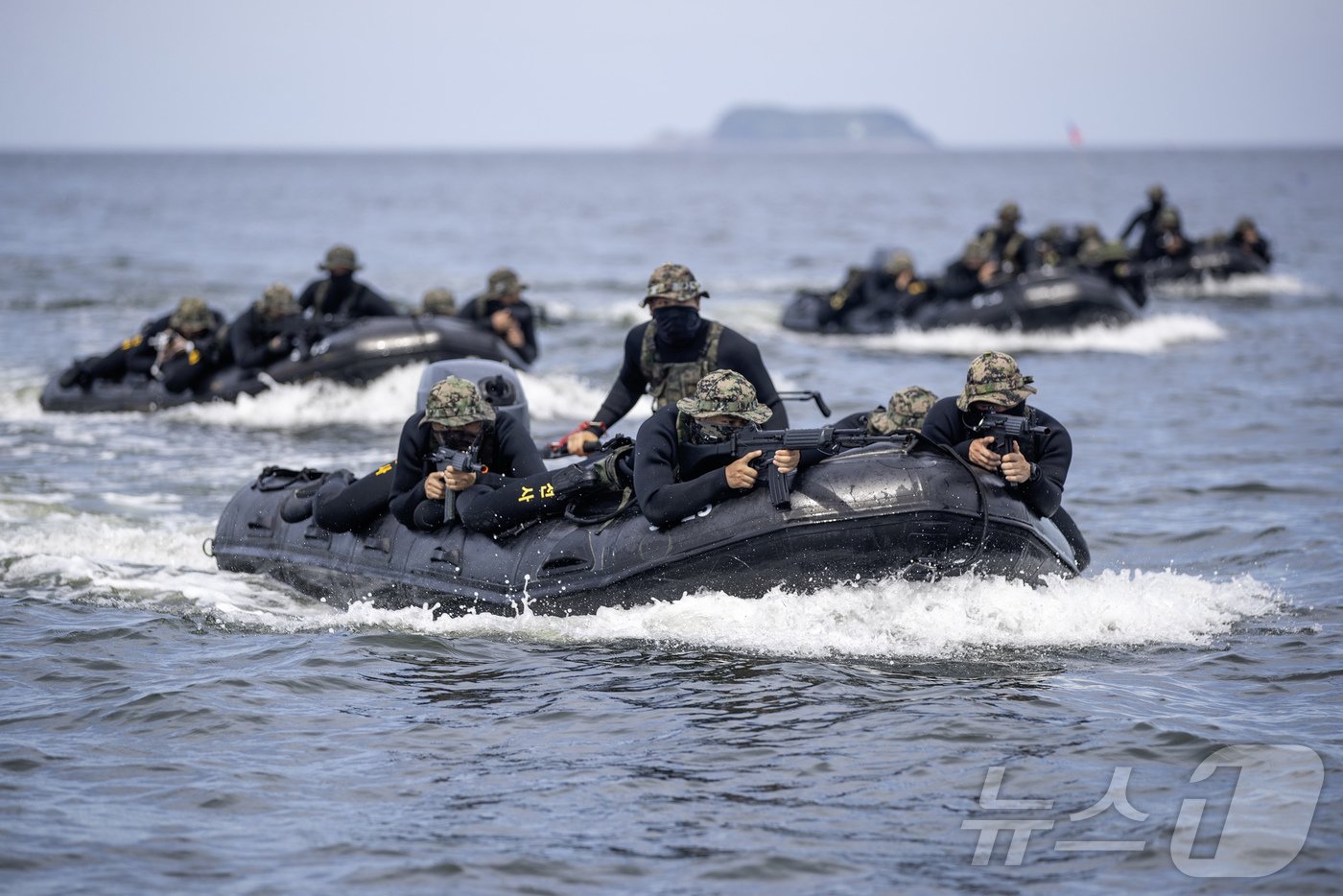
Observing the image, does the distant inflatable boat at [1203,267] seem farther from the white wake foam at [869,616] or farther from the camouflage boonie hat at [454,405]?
the camouflage boonie hat at [454,405]

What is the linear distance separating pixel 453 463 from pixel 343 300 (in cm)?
945

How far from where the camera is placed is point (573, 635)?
9.58 m

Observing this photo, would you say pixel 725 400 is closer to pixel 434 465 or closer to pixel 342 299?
pixel 434 465

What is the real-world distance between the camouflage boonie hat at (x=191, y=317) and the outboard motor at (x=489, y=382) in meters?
6.29

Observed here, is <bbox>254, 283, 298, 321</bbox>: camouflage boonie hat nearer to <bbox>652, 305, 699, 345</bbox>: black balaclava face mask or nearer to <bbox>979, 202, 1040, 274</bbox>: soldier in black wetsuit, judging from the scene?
<bbox>652, 305, 699, 345</bbox>: black balaclava face mask

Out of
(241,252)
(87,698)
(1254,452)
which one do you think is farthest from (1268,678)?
(241,252)

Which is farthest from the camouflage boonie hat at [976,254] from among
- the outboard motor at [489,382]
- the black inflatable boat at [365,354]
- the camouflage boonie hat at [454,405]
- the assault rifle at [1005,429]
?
the camouflage boonie hat at [454,405]

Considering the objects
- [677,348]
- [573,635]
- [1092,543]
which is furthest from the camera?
[1092,543]

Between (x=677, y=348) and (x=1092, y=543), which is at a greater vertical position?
(x=677, y=348)

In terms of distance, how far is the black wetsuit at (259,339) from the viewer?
18.0 metres

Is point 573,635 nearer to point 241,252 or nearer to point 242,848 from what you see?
point 242,848

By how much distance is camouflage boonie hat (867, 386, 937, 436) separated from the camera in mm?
10656

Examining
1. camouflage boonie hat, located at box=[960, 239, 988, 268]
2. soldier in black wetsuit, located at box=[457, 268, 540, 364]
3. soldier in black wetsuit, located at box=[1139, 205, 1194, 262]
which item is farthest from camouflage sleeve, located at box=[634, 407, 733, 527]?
soldier in black wetsuit, located at box=[1139, 205, 1194, 262]

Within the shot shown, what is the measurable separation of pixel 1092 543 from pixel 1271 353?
42.7ft
